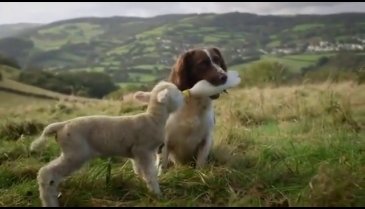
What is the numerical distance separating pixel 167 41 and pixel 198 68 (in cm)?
4598

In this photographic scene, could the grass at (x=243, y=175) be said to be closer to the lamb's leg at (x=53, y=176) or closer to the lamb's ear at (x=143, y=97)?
the lamb's leg at (x=53, y=176)

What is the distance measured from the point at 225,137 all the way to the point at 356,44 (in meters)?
19.2

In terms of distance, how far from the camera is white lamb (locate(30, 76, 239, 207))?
4.55 metres

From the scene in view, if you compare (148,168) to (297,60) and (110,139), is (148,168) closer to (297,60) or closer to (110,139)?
(110,139)

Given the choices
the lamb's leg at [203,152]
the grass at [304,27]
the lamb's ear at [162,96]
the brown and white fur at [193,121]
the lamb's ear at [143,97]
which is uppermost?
the lamb's ear at [162,96]

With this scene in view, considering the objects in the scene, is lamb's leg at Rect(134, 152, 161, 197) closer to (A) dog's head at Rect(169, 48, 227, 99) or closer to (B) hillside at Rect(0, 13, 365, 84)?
(A) dog's head at Rect(169, 48, 227, 99)

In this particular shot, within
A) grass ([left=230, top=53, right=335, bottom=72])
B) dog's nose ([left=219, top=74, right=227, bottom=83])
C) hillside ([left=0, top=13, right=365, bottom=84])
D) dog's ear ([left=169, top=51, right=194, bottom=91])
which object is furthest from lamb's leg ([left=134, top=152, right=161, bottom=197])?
grass ([left=230, top=53, right=335, bottom=72])

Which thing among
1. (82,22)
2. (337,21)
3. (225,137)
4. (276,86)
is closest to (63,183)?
(225,137)

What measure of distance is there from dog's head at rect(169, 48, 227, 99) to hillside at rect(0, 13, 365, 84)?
1625 cm

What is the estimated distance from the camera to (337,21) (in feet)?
145

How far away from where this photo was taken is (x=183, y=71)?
669 cm

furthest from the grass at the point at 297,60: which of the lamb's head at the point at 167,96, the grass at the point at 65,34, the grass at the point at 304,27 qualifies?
the grass at the point at 65,34

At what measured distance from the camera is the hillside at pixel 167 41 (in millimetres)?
37841

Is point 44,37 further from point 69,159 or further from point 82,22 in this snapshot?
point 69,159
